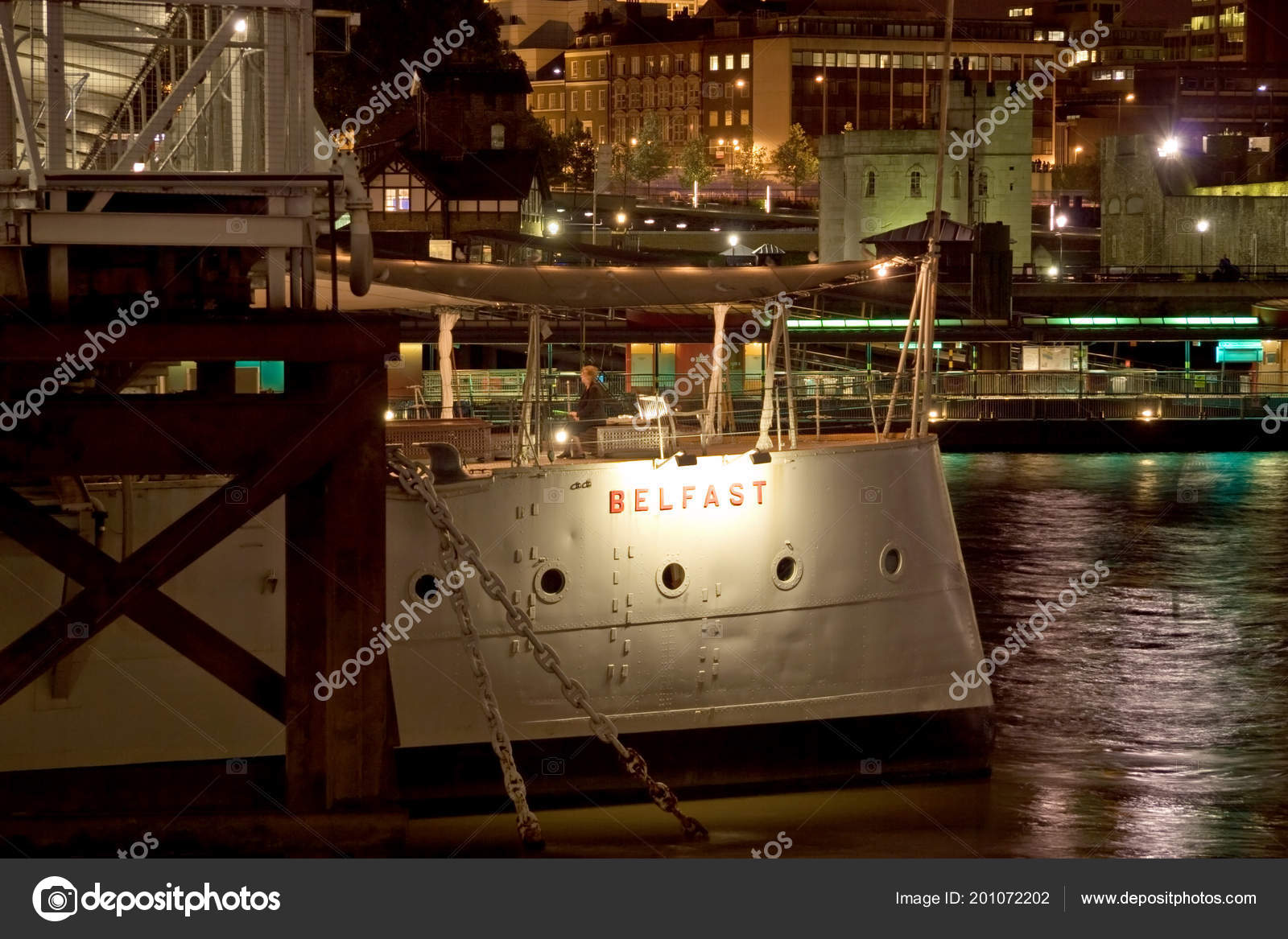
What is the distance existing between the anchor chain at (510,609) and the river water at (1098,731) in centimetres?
84

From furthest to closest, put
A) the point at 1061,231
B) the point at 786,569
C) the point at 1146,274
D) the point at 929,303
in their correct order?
the point at 1061,231, the point at 1146,274, the point at 929,303, the point at 786,569

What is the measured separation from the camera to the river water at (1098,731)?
1645 cm

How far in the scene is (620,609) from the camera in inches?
656

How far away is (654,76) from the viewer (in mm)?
173875

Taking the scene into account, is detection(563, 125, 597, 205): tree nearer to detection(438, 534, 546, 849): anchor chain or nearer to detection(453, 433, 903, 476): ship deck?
detection(453, 433, 903, 476): ship deck

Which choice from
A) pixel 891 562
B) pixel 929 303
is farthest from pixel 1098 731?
pixel 929 303

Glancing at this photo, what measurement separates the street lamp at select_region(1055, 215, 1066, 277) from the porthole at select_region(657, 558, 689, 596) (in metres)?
74.9

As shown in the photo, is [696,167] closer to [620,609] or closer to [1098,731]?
[1098,731]

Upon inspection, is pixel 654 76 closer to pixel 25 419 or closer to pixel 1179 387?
pixel 1179 387

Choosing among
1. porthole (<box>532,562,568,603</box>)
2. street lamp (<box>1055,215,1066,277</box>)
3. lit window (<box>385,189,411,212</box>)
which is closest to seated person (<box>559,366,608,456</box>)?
porthole (<box>532,562,568,603</box>)

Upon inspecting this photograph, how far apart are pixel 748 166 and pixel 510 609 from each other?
137 metres

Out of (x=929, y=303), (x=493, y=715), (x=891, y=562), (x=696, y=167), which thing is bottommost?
(x=493, y=715)

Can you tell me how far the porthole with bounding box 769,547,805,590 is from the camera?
17344 millimetres

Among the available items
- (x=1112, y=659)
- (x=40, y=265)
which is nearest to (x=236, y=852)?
(x=40, y=265)
